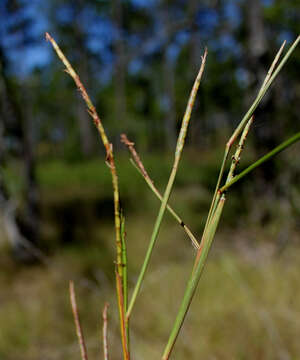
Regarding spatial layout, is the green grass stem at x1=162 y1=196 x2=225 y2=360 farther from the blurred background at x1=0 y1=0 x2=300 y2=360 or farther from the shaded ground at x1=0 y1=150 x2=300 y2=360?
the shaded ground at x1=0 y1=150 x2=300 y2=360

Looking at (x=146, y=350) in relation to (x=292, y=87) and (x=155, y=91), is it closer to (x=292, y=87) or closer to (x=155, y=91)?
(x=292, y=87)

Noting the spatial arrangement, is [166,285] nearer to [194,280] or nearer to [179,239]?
[179,239]

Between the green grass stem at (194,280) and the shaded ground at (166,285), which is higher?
the shaded ground at (166,285)

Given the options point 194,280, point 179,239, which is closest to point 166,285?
point 179,239

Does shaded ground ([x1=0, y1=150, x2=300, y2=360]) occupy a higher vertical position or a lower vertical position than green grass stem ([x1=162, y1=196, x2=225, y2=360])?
higher

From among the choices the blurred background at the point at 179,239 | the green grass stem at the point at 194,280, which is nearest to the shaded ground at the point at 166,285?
the blurred background at the point at 179,239

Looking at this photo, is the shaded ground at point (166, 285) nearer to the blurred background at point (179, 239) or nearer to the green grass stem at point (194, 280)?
the blurred background at point (179, 239)

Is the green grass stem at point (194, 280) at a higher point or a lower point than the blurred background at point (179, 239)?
lower

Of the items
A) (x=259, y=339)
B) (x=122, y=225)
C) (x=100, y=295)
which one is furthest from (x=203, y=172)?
(x=122, y=225)

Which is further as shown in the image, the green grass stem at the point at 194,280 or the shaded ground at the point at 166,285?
the shaded ground at the point at 166,285

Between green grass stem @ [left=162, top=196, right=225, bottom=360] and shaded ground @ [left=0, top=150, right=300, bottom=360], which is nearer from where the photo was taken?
green grass stem @ [left=162, top=196, right=225, bottom=360]

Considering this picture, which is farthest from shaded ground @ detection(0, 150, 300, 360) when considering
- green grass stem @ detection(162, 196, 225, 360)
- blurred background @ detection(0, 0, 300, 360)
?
green grass stem @ detection(162, 196, 225, 360)
